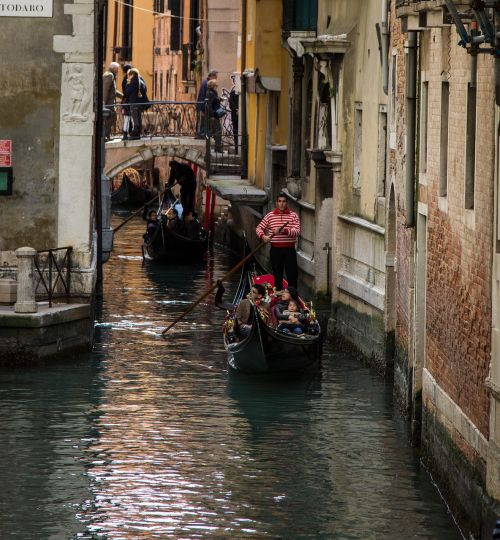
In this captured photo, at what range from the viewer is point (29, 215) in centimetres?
1483

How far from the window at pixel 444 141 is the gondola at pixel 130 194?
2475 cm

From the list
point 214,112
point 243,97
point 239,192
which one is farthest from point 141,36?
point 239,192

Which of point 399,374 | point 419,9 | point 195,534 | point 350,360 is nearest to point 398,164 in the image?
point 399,374

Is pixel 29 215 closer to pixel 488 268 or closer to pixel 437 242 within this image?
pixel 437 242

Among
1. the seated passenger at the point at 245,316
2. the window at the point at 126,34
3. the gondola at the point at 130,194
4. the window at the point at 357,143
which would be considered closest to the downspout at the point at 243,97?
the window at the point at 357,143

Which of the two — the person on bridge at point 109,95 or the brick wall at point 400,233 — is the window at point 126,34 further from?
the brick wall at point 400,233

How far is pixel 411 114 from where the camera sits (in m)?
12.3

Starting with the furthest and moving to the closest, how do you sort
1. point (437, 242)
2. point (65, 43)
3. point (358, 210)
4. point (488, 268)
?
point (358, 210), point (65, 43), point (437, 242), point (488, 268)

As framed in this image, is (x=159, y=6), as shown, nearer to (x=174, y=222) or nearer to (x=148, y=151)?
(x=148, y=151)

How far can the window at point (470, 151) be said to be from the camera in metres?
9.41

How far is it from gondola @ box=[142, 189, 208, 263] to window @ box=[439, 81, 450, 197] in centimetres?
1397

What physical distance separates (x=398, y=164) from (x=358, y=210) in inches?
105

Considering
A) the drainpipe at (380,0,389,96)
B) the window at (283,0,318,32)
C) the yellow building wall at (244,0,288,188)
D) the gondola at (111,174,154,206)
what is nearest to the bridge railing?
the yellow building wall at (244,0,288,188)

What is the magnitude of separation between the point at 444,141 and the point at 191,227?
49.3ft
